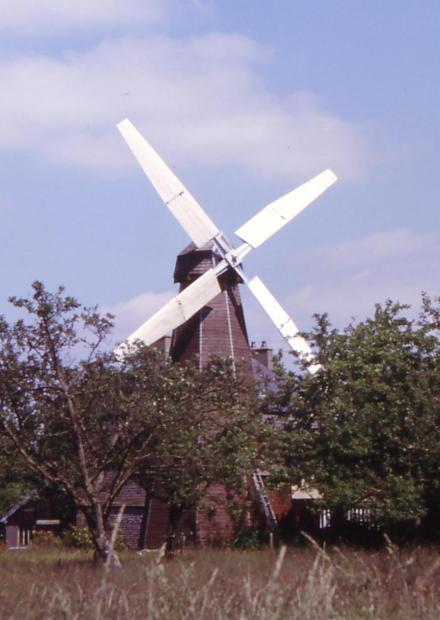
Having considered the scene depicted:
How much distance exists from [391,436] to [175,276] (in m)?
11.9

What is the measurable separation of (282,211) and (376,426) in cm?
1301

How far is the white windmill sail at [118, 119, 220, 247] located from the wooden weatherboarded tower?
22.6 inches

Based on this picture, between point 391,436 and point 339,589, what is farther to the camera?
point 391,436

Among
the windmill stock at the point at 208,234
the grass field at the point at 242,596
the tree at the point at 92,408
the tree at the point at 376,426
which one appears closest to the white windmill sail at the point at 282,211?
the windmill stock at the point at 208,234

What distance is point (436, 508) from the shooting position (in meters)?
31.6

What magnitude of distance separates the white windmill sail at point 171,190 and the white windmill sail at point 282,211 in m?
1.40

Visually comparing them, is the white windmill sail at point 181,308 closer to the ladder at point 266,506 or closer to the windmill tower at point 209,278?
the windmill tower at point 209,278

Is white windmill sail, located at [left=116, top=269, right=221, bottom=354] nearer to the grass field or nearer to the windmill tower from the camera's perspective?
the windmill tower

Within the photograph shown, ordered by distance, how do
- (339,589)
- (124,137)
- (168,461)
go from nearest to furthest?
(339,589) < (168,461) < (124,137)

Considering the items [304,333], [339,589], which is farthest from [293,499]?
[339,589]

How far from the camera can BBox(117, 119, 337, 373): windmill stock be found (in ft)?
123

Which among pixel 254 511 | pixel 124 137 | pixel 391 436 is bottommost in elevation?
pixel 254 511

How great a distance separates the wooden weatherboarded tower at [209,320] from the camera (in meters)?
38.6

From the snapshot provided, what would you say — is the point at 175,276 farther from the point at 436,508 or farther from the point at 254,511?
the point at 436,508
